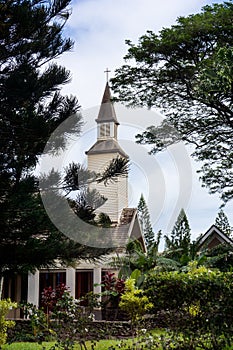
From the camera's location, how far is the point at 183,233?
20.8 m

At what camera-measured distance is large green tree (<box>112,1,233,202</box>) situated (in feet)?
38.0

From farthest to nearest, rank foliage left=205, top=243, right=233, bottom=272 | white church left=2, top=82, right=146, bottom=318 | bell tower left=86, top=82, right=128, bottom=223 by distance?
bell tower left=86, top=82, right=128, bottom=223 < foliage left=205, top=243, right=233, bottom=272 < white church left=2, top=82, right=146, bottom=318

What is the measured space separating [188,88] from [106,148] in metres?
4.40

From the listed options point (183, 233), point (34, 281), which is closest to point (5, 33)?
point (34, 281)

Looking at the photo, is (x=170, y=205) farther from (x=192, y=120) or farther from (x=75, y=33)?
(x=75, y=33)

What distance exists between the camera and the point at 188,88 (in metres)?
12.6

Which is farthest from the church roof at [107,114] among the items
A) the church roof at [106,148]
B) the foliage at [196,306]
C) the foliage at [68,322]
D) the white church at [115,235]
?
the foliage at [196,306]

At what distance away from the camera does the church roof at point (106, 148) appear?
51.3ft

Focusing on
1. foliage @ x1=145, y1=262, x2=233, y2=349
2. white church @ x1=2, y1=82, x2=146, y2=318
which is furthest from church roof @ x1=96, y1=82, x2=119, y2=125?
foliage @ x1=145, y1=262, x2=233, y2=349

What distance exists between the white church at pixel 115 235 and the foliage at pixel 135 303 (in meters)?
7.22

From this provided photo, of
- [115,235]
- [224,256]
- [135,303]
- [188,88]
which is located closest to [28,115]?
[135,303]

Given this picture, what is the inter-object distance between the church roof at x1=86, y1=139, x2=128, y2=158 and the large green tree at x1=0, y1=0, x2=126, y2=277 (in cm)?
765

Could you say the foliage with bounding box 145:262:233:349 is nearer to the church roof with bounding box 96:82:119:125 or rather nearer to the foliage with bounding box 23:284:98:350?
the foliage with bounding box 23:284:98:350

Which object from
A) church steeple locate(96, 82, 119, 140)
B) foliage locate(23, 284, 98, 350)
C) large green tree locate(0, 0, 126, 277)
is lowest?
foliage locate(23, 284, 98, 350)
